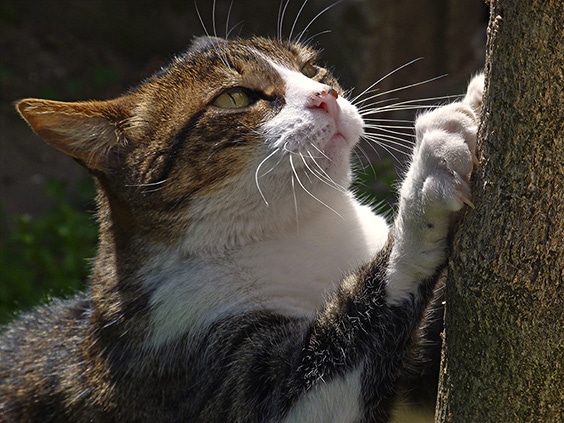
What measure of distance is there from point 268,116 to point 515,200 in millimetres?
1322

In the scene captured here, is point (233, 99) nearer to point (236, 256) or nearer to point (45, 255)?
point (236, 256)

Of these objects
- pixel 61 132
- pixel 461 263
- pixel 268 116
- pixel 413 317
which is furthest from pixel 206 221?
pixel 461 263

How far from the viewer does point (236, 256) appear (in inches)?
129

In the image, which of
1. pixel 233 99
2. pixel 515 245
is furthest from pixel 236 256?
pixel 515 245

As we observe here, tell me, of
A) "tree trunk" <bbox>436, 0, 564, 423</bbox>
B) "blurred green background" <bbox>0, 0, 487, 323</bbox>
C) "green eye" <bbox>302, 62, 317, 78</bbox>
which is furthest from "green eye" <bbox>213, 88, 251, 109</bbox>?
"blurred green background" <bbox>0, 0, 487, 323</bbox>

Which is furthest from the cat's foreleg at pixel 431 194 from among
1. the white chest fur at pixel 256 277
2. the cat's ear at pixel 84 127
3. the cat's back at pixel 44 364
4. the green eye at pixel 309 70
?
the cat's back at pixel 44 364

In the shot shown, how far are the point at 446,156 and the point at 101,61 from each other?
24.4 ft

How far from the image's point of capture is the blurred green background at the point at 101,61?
22.5 ft

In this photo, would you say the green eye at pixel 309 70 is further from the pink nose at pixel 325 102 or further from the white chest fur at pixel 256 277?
the white chest fur at pixel 256 277

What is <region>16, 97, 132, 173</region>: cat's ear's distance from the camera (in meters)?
3.22

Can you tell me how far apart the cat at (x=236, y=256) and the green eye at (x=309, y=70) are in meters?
0.05

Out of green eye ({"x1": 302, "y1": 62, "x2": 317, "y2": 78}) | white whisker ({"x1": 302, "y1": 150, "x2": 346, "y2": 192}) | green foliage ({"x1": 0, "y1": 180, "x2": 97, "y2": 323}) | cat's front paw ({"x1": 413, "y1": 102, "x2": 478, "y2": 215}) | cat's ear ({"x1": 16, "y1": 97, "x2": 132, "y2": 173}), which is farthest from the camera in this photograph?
green foliage ({"x1": 0, "y1": 180, "x2": 97, "y2": 323})

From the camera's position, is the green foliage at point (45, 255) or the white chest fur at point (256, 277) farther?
the green foliage at point (45, 255)

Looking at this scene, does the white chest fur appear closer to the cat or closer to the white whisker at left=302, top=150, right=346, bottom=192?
the cat
